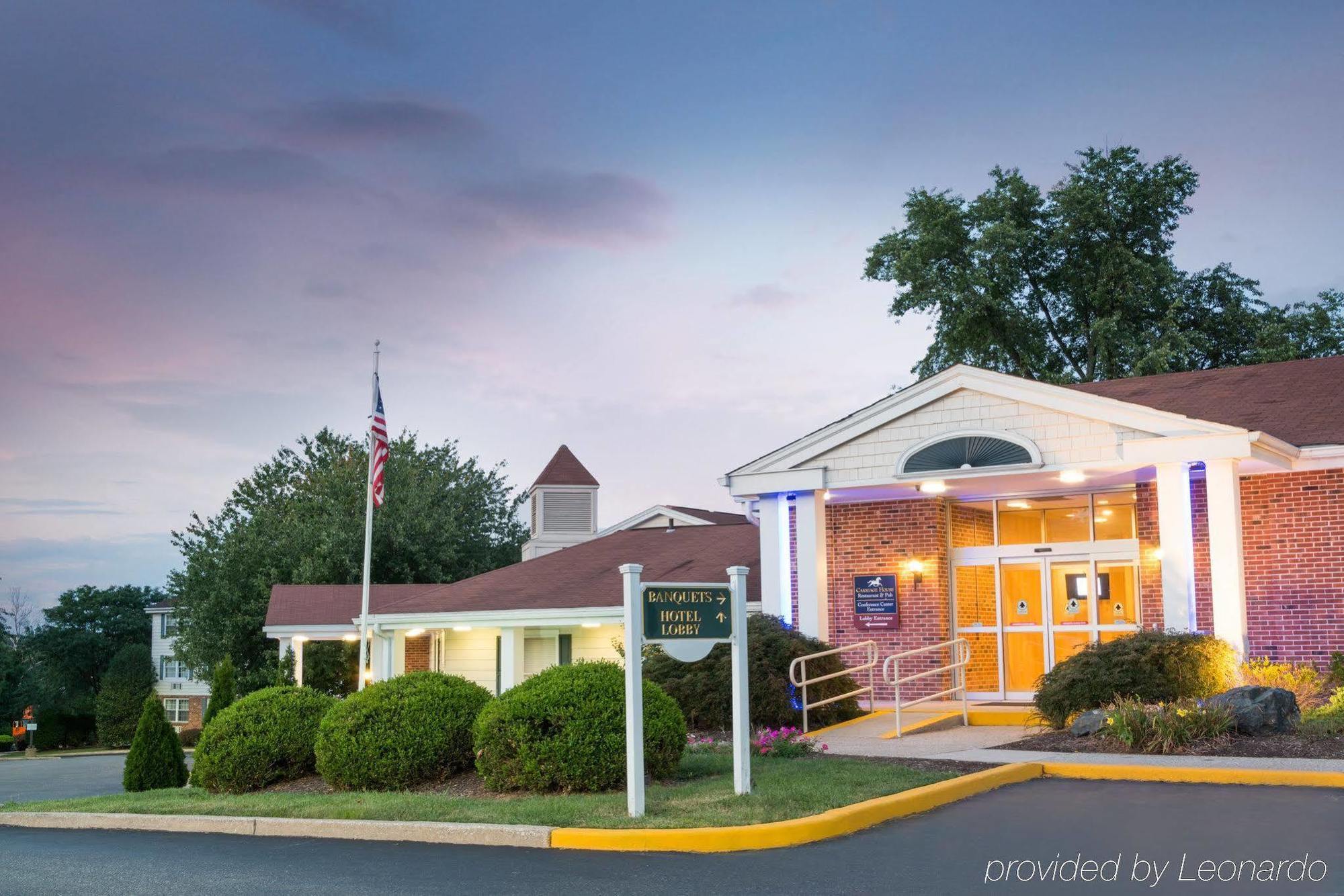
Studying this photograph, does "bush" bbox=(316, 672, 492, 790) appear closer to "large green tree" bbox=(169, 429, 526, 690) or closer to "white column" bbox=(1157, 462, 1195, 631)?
"white column" bbox=(1157, 462, 1195, 631)

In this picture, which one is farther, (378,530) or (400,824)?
(378,530)

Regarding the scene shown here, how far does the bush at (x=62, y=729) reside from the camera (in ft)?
204

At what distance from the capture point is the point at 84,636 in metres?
75.9

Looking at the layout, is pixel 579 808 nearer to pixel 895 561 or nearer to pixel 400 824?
pixel 400 824

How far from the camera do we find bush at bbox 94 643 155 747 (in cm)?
6325

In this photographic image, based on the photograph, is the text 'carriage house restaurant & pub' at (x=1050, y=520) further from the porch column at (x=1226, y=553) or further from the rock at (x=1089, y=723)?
the rock at (x=1089, y=723)

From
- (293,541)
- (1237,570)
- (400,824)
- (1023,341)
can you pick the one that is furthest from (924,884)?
(293,541)

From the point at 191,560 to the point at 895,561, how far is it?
99.5 ft

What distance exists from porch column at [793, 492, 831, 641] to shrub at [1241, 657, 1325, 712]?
634cm

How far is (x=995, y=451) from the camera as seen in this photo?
20.4m

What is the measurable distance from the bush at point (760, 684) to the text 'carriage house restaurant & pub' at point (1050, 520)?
66.6 inches

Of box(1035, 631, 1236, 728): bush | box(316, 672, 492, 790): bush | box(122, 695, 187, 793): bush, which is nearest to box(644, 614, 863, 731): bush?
box(1035, 631, 1236, 728): bush

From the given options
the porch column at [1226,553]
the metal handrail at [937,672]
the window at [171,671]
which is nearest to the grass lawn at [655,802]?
the metal handrail at [937,672]

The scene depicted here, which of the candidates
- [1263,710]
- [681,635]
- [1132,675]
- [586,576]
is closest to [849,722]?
[1132,675]
